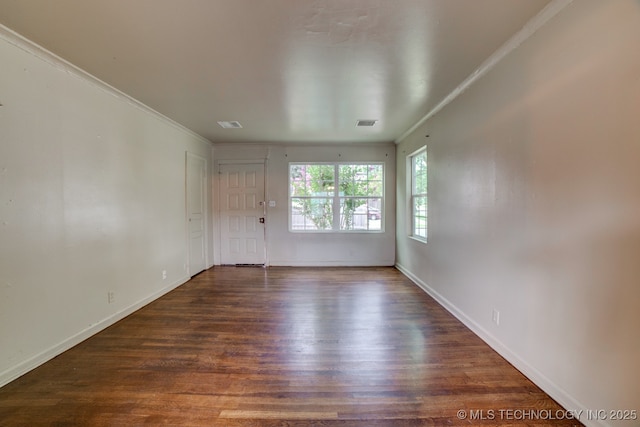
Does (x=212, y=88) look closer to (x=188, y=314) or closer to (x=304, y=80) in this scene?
(x=304, y=80)

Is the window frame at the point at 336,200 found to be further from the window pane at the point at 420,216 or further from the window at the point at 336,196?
the window pane at the point at 420,216

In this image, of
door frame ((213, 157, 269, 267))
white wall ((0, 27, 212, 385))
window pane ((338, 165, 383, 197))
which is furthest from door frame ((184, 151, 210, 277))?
window pane ((338, 165, 383, 197))

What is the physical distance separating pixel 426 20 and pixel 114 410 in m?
3.17

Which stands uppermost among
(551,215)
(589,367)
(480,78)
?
(480,78)

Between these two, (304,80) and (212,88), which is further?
(212,88)

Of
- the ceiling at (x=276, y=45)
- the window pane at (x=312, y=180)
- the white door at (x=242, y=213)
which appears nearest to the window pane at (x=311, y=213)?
the window pane at (x=312, y=180)

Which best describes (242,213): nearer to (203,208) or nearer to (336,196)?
(203,208)

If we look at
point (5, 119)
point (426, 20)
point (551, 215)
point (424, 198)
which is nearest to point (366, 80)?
point (426, 20)

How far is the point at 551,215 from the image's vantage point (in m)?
1.75

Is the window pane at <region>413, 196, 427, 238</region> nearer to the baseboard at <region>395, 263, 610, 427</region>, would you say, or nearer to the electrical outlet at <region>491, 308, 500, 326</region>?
the baseboard at <region>395, 263, 610, 427</region>

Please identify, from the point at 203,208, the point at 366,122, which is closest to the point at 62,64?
the point at 203,208

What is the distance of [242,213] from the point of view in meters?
5.61

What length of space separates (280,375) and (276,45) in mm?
2475

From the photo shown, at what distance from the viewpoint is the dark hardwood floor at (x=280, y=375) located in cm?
162
